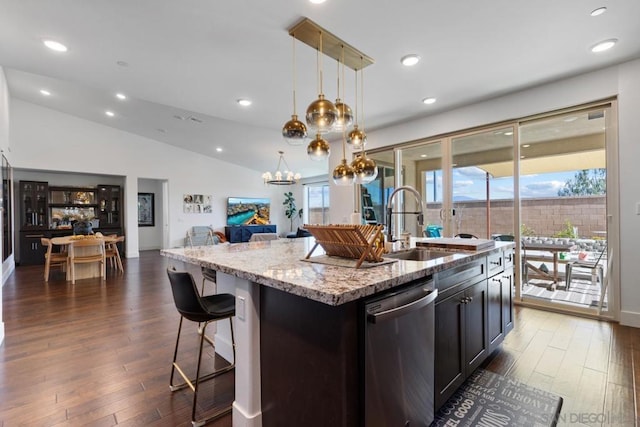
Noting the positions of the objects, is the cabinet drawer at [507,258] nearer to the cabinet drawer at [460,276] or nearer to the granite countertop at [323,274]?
the cabinet drawer at [460,276]

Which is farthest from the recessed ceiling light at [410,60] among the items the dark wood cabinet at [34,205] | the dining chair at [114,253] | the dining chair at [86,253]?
the dark wood cabinet at [34,205]

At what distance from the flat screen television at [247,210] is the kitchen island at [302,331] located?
9.09m

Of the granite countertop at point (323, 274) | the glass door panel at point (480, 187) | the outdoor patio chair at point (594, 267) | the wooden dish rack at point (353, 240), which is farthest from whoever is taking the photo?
the glass door panel at point (480, 187)

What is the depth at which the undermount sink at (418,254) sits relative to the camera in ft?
6.97

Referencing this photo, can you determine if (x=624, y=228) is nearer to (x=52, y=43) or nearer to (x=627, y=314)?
(x=627, y=314)

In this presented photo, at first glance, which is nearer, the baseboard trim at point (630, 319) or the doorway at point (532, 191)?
the baseboard trim at point (630, 319)

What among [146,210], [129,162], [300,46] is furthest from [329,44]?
[146,210]

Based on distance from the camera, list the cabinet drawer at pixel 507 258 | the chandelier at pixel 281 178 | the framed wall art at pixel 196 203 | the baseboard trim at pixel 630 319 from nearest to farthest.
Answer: the cabinet drawer at pixel 507 258 < the baseboard trim at pixel 630 319 < the chandelier at pixel 281 178 < the framed wall art at pixel 196 203

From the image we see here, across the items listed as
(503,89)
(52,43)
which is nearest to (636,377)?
(503,89)

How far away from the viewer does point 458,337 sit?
6.00 feet

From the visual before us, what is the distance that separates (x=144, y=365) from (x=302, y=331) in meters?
1.84

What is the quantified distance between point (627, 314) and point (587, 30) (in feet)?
9.04

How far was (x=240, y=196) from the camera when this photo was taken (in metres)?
10.9

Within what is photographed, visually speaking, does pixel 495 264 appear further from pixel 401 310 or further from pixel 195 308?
pixel 195 308
